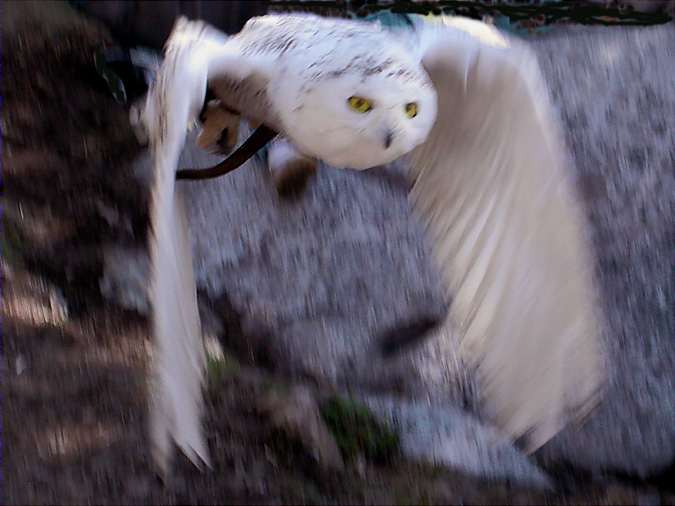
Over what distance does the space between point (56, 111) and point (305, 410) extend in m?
0.69

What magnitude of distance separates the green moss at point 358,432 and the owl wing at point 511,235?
222 mm

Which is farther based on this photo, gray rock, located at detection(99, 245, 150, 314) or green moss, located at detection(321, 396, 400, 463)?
gray rock, located at detection(99, 245, 150, 314)

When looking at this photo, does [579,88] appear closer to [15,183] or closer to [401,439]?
[401,439]

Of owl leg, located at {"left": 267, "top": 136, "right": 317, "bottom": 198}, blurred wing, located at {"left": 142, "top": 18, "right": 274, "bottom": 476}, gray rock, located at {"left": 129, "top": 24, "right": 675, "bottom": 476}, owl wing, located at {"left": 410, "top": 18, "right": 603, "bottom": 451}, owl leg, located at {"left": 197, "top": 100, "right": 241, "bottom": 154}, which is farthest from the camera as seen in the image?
gray rock, located at {"left": 129, "top": 24, "right": 675, "bottom": 476}

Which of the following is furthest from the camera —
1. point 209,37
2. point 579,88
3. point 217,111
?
point 579,88

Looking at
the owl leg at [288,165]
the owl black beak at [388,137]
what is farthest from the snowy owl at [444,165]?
the owl leg at [288,165]

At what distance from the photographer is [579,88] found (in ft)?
4.35

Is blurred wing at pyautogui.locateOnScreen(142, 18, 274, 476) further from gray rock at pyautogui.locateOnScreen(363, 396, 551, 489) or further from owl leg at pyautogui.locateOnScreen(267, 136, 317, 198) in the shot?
gray rock at pyautogui.locateOnScreen(363, 396, 551, 489)

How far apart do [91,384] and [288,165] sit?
0.37 meters

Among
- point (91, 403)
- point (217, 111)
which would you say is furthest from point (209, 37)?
point (91, 403)

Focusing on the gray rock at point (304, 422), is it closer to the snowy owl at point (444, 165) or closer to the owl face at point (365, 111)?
the snowy owl at point (444, 165)

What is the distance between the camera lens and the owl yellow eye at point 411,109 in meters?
0.57

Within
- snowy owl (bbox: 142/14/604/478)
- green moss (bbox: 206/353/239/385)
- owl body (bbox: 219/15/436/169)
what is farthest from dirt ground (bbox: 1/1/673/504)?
owl body (bbox: 219/15/436/169)

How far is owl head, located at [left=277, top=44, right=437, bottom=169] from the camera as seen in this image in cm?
56
